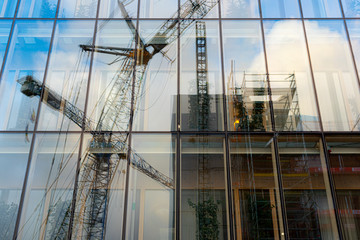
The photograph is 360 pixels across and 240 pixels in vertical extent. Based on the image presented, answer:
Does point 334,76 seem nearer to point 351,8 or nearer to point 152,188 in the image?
point 351,8

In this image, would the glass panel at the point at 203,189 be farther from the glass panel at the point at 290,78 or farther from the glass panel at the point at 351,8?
the glass panel at the point at 351,8

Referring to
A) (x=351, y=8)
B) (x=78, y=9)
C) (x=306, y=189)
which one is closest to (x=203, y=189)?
(x=306, y=189)

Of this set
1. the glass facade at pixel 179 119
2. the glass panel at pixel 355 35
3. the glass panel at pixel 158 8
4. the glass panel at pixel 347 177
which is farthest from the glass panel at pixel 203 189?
the glass panel at pixel 355 35

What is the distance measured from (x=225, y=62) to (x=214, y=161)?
14.7 ft

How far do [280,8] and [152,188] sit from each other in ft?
33.4

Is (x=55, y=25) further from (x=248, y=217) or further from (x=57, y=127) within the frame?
(x=248, y=217)

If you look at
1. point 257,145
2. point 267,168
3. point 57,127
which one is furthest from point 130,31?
point 267,168

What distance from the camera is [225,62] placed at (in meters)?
12.8

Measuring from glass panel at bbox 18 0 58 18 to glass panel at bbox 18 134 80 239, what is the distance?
19.8 feet

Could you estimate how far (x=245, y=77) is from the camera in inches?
493

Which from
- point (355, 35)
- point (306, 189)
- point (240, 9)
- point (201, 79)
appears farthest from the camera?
point (240, 9)

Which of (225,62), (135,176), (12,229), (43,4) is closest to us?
(12,229)

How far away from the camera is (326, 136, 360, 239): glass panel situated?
10.6 meters

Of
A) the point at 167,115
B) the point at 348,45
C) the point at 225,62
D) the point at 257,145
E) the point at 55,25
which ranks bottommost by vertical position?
the point at 257,145
